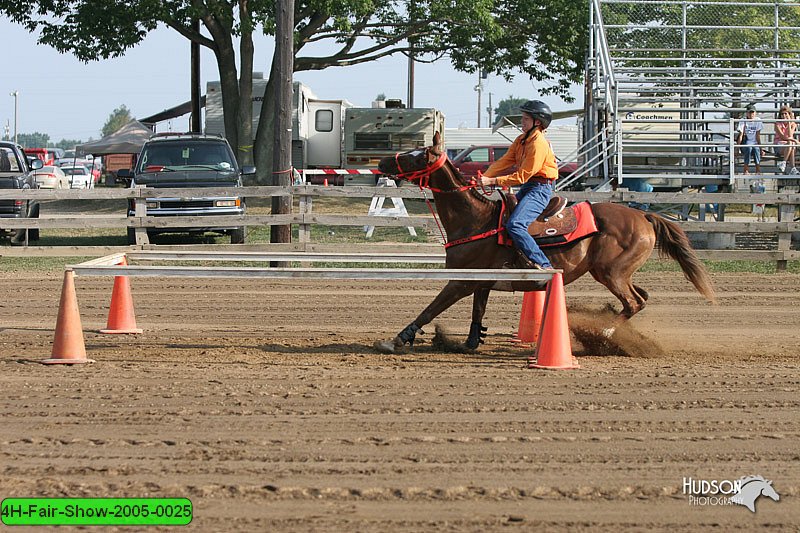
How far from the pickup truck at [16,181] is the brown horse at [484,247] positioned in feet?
42.2

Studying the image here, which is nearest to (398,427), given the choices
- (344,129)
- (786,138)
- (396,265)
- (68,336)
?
(68,336)

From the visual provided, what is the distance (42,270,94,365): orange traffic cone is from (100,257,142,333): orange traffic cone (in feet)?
5.41

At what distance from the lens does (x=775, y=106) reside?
85.1 ft

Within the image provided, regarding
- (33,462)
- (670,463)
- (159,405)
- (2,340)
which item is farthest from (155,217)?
(670,463)

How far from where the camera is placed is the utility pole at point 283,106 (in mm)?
17766

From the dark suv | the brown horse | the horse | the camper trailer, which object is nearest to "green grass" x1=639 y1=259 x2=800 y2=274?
the brown horse

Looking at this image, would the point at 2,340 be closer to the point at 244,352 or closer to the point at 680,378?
the point at 244,352

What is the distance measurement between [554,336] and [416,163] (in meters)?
2.06

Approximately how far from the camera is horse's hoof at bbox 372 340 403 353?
30.9ft

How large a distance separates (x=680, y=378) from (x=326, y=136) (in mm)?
28516

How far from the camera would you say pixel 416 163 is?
365 inches

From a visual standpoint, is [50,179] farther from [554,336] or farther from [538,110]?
[554,336]

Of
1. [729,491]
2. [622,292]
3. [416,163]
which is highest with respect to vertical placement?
[416,163]

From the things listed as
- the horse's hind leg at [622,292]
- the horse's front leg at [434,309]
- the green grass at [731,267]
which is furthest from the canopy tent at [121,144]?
the horse's hind leg at [622,292]
